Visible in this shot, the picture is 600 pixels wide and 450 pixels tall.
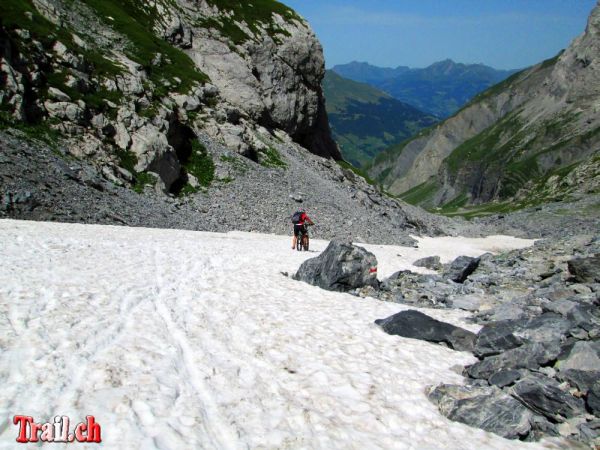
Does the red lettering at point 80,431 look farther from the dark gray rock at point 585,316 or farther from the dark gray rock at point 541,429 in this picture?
the dark gray rock at point 585,316

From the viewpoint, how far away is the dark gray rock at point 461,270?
21500 millimetres

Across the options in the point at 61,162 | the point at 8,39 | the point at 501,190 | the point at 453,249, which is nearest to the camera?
the point at 61,162

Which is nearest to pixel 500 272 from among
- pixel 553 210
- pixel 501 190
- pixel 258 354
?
pixel 258 354

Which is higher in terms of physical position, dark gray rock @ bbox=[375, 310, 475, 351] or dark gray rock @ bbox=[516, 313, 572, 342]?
dark gray rock @ bbox=[516, 313, 572, 342]

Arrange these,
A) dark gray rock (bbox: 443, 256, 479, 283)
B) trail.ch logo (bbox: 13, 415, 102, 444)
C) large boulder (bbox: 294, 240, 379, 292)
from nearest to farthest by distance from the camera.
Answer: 1. trail.ch logo (bbox: 13, 415, 102, 444)
2. large boulder (bbox: 294, 240, 379, 292)
3. dark gray rock (bbox: 443, 256, 479, 283)

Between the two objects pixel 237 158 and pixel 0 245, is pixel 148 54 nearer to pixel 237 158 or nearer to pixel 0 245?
pixel 237 158

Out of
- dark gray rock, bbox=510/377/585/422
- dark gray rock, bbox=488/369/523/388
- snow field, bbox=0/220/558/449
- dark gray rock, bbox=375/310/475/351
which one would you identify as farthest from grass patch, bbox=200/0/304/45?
dark gray rock, bbox=510/377/585/422

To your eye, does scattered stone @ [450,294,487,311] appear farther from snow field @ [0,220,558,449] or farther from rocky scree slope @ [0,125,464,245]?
rocky scree slope @ [0,125,464,245]

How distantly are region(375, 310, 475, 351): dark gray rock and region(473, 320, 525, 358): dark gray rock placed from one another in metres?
0.40

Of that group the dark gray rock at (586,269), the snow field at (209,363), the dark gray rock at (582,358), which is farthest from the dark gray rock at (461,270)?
the dark gray rock at (582,358)

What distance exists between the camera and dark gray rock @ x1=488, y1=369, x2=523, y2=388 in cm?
963

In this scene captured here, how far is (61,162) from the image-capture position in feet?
111

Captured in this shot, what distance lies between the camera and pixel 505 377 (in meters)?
9.75

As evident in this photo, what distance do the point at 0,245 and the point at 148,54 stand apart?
44.6 m
